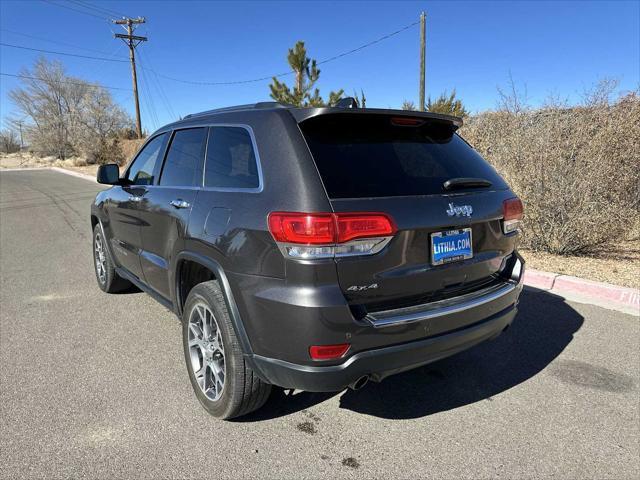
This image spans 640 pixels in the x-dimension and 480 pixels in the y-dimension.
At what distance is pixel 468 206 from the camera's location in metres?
2.62

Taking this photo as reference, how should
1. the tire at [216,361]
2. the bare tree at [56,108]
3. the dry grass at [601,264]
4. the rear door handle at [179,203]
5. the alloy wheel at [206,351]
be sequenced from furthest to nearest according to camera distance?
the bare tree at [56,108], the dry grass at [601,264], the rear door handle at [179,203], the alloy wheel at [206,351], the tire at [216,361]

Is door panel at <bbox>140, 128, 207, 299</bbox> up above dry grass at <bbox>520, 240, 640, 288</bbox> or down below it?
above

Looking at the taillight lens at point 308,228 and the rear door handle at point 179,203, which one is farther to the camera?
the rear door handle at point 179,203

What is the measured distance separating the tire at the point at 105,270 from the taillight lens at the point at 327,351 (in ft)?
11.5

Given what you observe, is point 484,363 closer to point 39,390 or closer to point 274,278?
point 274,278

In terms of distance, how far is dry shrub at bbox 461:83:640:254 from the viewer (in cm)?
637

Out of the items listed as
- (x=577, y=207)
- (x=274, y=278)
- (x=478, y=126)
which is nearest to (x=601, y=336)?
(x=577, y=207)

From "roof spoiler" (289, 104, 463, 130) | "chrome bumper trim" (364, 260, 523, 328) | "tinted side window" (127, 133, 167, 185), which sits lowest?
"chrome bumper trim" (364, 260, 523, 328)

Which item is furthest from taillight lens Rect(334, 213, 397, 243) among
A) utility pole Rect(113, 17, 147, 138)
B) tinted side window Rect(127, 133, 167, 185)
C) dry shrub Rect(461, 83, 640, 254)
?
utility pole Rect(113, 17, 147, 138)

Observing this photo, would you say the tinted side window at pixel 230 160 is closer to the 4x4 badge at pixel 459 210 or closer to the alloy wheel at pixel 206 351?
the alloy wheel at pixel 206 351

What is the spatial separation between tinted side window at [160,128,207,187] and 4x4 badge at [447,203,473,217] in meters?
1.61

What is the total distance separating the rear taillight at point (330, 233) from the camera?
84.4 inches

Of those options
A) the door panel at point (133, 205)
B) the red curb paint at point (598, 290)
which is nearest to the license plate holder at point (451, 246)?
the door panel at point (133, 205)

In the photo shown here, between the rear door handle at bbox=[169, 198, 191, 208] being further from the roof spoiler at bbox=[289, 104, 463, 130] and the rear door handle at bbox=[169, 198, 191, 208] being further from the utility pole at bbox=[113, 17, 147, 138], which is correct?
the utility pole at bbox=[113, 17, 147, 138]
